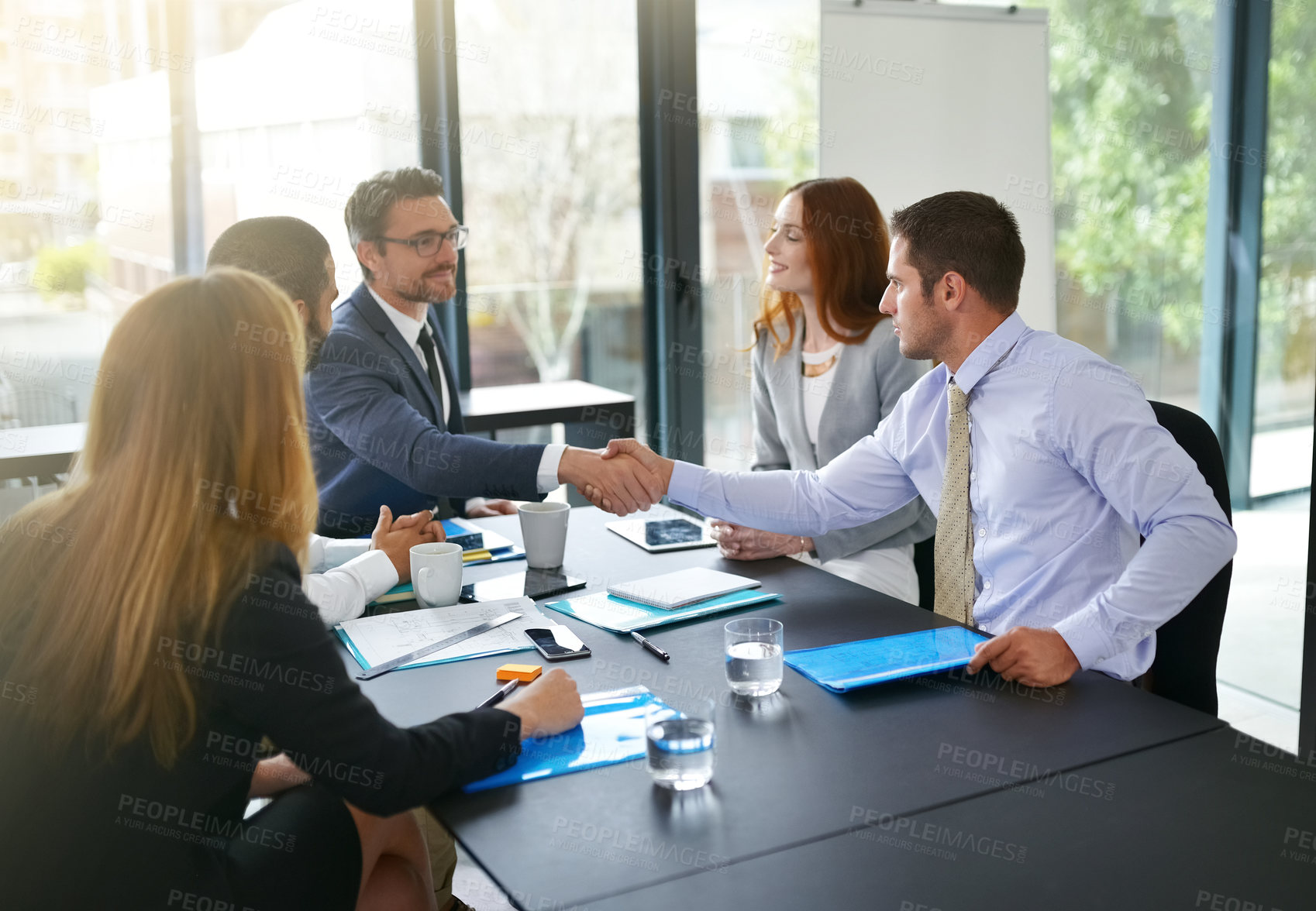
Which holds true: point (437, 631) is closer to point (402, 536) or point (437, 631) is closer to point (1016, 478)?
point (402, 536)

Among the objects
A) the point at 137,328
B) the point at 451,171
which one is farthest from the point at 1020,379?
the point at 451,171

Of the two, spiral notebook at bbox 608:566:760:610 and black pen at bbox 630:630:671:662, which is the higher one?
spiral notebook at bbox 608:566:760:610

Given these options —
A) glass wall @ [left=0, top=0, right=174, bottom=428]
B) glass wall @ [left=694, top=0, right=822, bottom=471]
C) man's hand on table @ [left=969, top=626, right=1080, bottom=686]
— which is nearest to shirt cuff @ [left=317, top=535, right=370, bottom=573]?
man's hand on table @ [left=969, top=626, right=1080, bottom=686]

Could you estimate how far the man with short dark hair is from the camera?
1.87 m

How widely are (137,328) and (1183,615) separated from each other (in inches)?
59.6

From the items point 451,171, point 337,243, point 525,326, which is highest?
point 451,171

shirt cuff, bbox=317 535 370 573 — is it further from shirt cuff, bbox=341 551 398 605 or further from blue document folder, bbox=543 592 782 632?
blue document folder, bbox=543 592 782 632

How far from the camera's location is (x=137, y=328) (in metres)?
1.12

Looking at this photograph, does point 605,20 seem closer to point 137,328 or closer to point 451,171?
point 451,171

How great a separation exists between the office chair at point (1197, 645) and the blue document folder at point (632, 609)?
23.9 inches

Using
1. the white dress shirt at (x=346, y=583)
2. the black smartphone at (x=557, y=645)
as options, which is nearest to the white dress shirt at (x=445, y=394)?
the white dress shirt at (x=346, y=583)

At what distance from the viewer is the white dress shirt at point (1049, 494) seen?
1.57 meters

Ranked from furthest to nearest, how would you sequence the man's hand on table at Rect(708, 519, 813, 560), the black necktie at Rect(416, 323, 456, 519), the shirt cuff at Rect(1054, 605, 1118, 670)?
1. the black necktie at Rect(416, 323, 456, 519)
2. the man's hand on table at Rect(708, 519, 813, 560)
3. the shirt cuff at Rect(1054, 605, 1118, 670)

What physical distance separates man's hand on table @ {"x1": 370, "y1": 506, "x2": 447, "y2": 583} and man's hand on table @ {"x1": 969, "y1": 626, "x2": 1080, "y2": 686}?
3.08 feet
